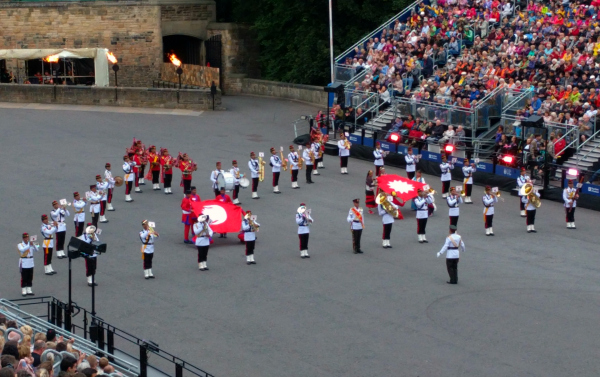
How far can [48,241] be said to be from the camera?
2347 cm

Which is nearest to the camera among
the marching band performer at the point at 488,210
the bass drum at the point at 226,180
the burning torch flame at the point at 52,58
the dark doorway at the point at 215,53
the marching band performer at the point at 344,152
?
the marching band performer at the point at 488,210

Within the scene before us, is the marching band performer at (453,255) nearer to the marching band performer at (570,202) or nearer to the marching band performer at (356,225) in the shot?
the marching band performer at (356,225)

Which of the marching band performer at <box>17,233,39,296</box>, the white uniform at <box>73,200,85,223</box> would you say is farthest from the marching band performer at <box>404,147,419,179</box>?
the marching band performer at <box>17,233,39,296</box>

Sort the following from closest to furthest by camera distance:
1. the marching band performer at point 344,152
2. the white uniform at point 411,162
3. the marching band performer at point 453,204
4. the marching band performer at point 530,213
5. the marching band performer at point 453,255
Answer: the marching band performer at point 453,255, the marching band performer at point 453,204, the marching band performer at point 530,213, the white uniform at point 411,162, the marching band performer at point 344,152

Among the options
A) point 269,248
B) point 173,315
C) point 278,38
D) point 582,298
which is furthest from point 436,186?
point 278,38

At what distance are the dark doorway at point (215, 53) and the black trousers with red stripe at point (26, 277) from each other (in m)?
30.2

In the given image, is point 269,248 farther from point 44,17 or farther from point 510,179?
point 44,17

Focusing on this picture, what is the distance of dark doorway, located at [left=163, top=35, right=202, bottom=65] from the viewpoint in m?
53.5

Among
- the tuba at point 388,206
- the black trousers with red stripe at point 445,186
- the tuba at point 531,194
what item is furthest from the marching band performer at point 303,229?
the black trousers with red stripe at point 445,186

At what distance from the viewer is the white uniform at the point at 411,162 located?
107 feet

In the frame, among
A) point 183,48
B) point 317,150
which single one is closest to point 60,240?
point 317,150

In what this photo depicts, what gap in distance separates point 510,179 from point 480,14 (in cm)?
1127

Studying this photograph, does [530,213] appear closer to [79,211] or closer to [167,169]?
[167,169]

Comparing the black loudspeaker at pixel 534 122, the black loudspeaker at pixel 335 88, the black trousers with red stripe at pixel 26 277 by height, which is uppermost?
the black loudspeaker at pixel 335 88
